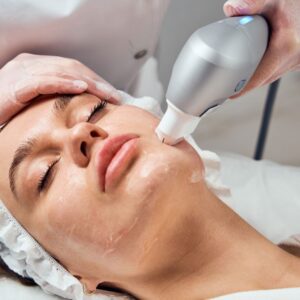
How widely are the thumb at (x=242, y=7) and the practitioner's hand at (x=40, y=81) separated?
400mm

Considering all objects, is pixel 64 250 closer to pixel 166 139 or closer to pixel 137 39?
pixel 166 139

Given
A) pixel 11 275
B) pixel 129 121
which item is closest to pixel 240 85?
pixel 129 121

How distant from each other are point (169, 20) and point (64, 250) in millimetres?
1222

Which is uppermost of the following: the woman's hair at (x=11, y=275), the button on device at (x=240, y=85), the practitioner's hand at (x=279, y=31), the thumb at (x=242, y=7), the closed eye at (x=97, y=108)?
the thumb at (x=242, y=7)

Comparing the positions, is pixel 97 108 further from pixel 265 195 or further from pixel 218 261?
pixel 265 195

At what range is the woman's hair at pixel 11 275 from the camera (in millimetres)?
1368

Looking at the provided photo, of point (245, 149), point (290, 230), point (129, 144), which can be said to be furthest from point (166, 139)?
point (245, 149)

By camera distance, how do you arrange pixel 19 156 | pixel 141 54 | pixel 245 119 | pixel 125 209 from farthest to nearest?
pixel 245 119 < pixel 141 54 < pixel 19 156 < pixel 125 209

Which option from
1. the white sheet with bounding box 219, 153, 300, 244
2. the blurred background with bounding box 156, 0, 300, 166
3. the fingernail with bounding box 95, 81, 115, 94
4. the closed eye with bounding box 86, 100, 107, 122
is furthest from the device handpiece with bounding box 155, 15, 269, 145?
the blurred background with bounding box 156, 0, 300, 166

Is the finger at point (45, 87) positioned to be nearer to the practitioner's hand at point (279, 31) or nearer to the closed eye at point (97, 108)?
the closed eye at point (97, 108)

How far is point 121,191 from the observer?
3.44 ft

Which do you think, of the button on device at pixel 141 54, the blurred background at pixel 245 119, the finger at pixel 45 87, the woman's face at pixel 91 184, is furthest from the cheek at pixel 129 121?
the blurred background at pixel 245 119

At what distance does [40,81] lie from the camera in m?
1.23

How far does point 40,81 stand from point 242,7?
1.62ft
